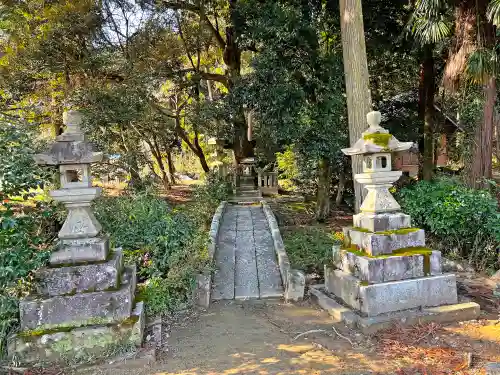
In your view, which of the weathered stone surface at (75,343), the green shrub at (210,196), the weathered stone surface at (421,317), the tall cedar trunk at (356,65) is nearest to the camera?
the weathered stone surface at (75,343)

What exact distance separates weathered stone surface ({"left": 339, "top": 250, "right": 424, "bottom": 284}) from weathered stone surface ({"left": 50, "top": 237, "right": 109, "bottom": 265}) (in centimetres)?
325

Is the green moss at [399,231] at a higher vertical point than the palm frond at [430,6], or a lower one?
lower

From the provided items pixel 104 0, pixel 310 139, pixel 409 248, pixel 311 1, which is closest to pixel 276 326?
pixel 409 248

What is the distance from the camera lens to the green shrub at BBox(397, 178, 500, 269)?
7004mm

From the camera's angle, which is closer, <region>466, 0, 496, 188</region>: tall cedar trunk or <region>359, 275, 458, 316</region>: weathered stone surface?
<region>359, 275, 458, 316</region>: weathered stone surface

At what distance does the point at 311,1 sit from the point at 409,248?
774 cm

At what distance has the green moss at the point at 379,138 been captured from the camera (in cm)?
485

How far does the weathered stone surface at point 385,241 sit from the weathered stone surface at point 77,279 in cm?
321

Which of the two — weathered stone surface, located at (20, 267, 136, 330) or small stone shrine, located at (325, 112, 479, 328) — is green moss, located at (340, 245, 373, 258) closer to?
small stone shrine, located at (325, 112, 479, 328)

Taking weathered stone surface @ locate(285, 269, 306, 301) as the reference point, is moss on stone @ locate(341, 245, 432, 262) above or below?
above

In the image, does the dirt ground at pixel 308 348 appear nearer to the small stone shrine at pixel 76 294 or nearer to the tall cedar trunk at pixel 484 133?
the small stone shrine at pixel 76 294

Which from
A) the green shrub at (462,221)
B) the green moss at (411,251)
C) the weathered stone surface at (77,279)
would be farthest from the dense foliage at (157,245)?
the green shrub at (462,221)

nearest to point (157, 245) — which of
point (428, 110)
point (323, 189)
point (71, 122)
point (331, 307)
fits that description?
point (71, 122)

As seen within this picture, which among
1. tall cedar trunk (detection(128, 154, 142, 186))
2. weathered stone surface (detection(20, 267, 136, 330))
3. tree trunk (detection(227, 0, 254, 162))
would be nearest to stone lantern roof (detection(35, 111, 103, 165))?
weathered stone surface (detection(20, 267, 136, 330))
